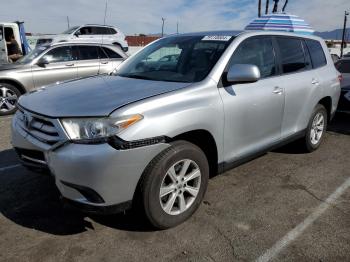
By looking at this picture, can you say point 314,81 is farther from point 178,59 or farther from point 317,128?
point 178,59

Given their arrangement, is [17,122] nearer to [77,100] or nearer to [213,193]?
[77,100]

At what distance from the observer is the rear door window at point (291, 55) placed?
427 cm

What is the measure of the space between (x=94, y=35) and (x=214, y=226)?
17355 millimetres

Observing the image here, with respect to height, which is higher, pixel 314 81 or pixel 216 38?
pixel 216 38

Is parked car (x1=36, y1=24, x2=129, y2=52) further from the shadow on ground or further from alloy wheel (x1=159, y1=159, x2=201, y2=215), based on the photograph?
alloy wheel (x1=159, y1=159, x2=201, y2=215)

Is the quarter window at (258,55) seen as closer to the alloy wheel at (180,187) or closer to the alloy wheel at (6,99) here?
the alloy wheel at (180,187)

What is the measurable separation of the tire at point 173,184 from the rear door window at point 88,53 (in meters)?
6.58

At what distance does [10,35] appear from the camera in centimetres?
Answer: 1466

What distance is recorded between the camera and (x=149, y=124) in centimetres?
270

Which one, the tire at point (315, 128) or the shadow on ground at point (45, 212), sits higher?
the tire at point (315, 128)

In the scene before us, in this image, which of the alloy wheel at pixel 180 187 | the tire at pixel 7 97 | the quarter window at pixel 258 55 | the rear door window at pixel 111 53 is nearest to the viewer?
the alloy wheel at pixel 180 187

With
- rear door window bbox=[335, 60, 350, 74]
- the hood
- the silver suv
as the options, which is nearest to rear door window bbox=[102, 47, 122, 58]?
the silver suv

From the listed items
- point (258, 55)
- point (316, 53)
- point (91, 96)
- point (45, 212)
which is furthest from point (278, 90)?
point (45, 212)

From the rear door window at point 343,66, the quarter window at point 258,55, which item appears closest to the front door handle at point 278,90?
the quarter window at point 258,55
